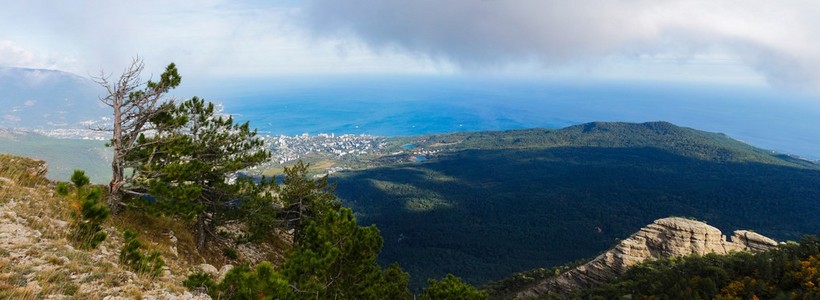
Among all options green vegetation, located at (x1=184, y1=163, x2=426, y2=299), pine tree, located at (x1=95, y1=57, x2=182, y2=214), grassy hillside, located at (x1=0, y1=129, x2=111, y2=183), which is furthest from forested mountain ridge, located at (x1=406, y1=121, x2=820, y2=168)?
grassy hillside, located at (x1=0, y1=129, x2=111, y2=183)

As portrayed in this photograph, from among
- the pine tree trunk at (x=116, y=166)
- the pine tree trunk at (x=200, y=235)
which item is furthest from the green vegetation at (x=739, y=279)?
the pine tree trunk at (x=116, y=166)

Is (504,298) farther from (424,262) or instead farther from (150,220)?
(424,262)

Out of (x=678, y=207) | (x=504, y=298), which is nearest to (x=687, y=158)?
(x=678, y=207)

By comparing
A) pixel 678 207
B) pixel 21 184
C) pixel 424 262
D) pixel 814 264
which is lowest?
pixel 424 262

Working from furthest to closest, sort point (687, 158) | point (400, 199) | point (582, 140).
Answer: point (582, 140) → point (687, 158) → point (400, 199)

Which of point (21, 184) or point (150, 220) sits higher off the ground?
point (21, 184)

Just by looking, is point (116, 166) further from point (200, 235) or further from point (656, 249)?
point (656, 249)

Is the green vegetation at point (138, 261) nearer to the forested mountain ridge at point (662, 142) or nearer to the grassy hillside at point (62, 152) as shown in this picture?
the grassy hillside at point (62, 152)
